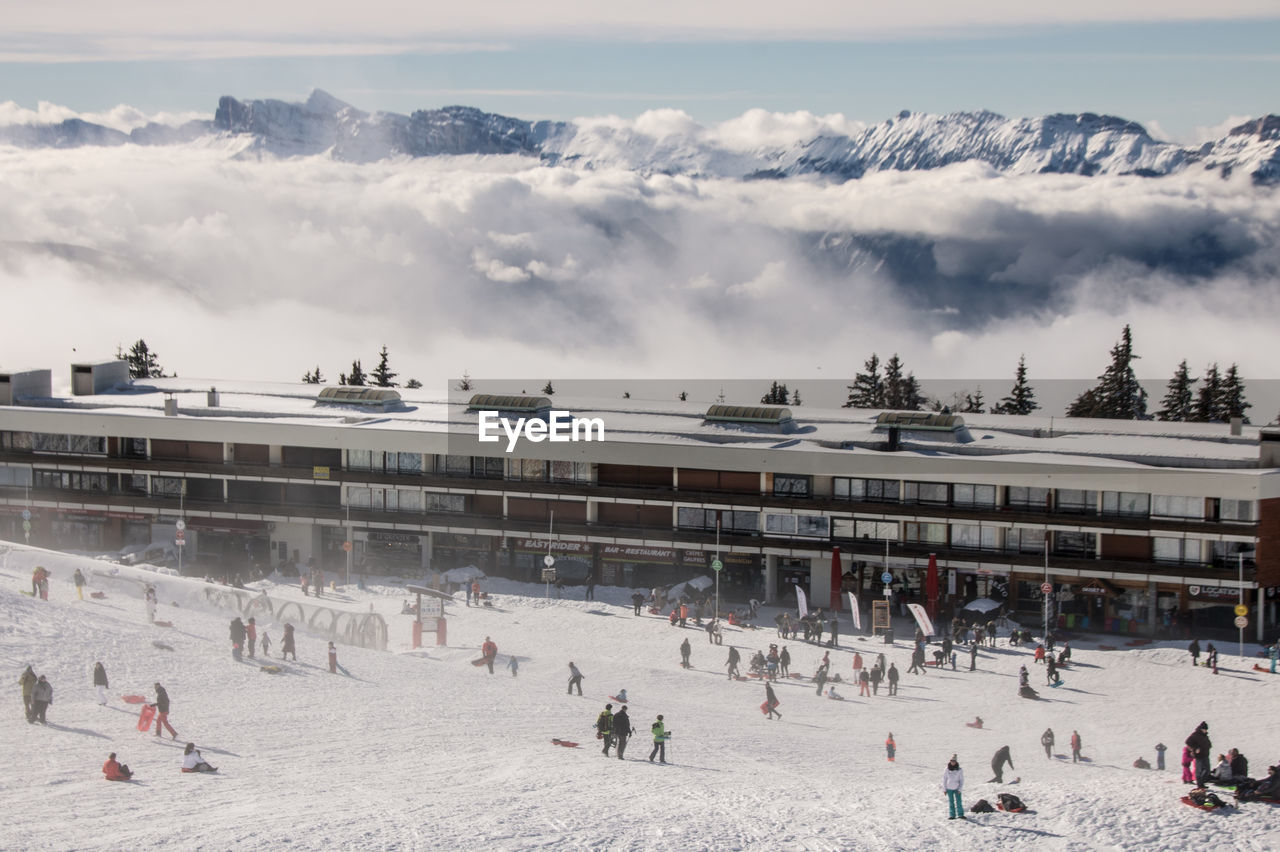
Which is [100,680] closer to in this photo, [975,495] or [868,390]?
[975,495]

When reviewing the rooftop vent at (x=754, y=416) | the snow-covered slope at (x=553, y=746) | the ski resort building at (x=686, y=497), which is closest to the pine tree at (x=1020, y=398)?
the ski resort building at (x=686, y=497)

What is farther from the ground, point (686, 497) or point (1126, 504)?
point (1126, 504)

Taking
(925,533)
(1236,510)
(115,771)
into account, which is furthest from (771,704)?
(1236,510)

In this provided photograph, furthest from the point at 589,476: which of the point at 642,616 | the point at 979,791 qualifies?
the point at 979,791

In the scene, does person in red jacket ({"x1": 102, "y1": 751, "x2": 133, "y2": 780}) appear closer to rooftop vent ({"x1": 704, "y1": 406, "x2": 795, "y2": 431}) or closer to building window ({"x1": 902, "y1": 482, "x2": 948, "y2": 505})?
building window ({"x1": 902, "y1": 482, "x2": 948, "y2": 505})

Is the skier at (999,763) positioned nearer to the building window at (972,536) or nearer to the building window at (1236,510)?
the building window at (972,536)

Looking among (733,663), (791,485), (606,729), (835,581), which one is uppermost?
(791,485)
